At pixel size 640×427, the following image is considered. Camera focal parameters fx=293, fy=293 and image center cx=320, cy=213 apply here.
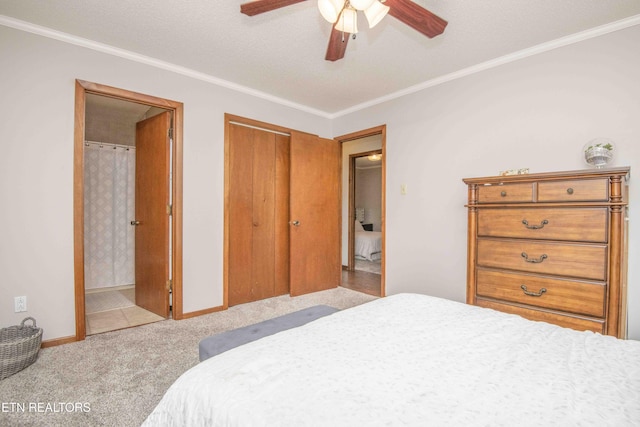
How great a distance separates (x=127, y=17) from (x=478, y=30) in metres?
2.63

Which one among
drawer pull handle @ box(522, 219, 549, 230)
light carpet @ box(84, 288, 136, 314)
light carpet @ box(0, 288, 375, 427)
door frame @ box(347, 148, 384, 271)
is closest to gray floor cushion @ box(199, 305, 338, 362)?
light carpet @ box(0, 288, 375, 427)

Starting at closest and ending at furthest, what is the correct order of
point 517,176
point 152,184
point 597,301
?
point 597,301 < point 517,176 < point 152,184

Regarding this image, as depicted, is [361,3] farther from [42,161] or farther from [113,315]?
[113,315]

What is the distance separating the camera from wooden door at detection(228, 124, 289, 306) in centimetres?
340

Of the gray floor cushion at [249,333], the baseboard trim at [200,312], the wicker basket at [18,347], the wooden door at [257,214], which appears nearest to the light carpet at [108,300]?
the baseboard trim at [200,312]

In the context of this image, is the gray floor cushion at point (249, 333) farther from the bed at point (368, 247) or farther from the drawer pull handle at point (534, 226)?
the bed at point (368, 247)

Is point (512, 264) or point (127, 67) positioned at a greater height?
point (127, 67)

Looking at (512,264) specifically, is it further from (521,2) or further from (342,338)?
(521,2)

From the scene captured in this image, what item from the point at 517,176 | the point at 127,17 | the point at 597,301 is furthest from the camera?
the point at 127,17

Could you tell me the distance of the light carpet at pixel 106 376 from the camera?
5.03 ft

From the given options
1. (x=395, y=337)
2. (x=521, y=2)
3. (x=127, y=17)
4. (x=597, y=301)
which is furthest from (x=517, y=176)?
(x=127, y=17)

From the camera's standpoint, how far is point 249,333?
168 centimetres

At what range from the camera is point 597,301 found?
1.67m

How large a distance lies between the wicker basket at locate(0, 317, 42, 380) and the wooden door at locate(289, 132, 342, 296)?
2.33 meters
